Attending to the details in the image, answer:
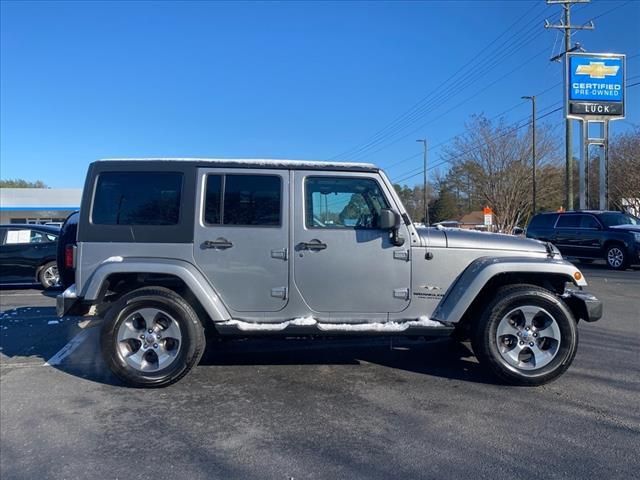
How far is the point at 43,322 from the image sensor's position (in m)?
7.57

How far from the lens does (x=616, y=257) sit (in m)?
14.7

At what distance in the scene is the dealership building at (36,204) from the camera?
4619cm

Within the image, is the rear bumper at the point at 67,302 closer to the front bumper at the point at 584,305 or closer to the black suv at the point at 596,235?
the front bumper at the point at 584,305

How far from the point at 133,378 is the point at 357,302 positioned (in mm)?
2140

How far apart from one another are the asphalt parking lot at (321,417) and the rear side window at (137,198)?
61.7 inches

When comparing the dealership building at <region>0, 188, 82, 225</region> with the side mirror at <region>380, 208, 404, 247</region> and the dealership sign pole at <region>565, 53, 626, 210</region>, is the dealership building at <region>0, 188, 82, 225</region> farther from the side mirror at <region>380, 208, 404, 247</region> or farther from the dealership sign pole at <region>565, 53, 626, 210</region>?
the side mirror at <region>380, 208, 404, 247</region>

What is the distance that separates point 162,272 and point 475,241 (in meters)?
2.93

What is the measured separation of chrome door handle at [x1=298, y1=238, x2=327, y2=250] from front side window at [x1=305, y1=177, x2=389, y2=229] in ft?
0.53

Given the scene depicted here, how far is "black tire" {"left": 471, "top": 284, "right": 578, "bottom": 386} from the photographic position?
4574 mm

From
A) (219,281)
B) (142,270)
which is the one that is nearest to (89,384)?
(142,270)

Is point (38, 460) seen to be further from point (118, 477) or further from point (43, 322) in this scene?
point (43, 322)

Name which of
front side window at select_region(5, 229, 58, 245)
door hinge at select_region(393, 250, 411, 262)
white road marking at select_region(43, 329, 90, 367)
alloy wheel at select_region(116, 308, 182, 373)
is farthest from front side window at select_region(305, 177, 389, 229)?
front side window at select_region(5, 229, 58, 245)

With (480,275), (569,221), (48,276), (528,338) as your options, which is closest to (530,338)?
(528,338)

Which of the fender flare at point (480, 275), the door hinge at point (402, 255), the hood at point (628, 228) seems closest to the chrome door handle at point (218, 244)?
the door hinge at point (402, 255)
